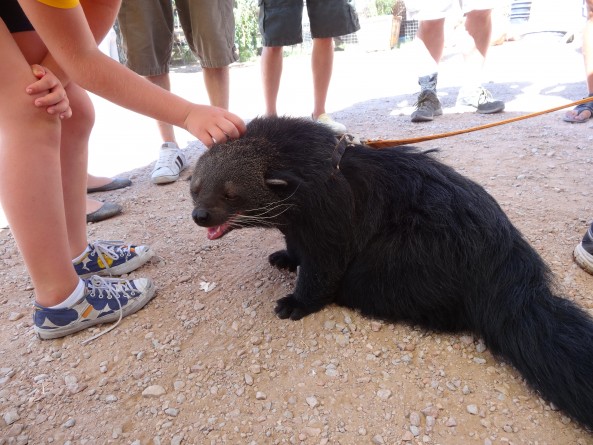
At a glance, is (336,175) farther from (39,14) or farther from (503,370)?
(39,14)

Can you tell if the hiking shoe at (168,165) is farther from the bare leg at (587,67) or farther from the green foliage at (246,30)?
the green foliage at (246,30)

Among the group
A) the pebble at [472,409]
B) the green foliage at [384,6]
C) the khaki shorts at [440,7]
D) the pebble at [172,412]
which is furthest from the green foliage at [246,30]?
the pebble at [472,409]

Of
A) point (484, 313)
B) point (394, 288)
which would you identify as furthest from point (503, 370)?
point (394, 288)

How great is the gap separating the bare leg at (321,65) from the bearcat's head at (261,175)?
306 cm

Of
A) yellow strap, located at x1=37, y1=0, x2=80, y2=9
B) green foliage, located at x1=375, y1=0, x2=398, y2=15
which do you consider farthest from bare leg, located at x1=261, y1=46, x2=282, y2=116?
green foliage, located at x1=375, y1=0, x2=398, y2=15

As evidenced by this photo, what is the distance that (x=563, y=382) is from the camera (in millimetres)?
1629

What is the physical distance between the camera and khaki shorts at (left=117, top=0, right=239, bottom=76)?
151 inches

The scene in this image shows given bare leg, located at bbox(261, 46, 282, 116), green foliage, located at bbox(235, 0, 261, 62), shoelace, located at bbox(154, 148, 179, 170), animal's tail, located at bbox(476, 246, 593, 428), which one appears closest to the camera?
animal's tail, located at bbox(476, 246, 593, 428)

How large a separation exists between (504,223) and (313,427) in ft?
4.38

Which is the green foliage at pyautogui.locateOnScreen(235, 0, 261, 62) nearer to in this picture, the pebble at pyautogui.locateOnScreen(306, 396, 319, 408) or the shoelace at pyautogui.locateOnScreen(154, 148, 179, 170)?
the shoelace at pyautogui.locateOnScreen(154, 148, 179, 170)

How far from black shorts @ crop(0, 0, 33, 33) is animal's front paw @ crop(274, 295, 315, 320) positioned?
1.83 m

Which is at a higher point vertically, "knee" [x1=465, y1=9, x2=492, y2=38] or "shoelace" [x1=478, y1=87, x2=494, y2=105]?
"knee" [x1=465, y1=9, x2=492, y2=38]

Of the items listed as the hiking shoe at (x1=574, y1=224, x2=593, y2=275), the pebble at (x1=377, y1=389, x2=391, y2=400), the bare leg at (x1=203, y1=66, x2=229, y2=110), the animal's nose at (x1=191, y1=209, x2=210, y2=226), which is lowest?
the pebble at (x1=377, y1=389, x2=391, y2=400)

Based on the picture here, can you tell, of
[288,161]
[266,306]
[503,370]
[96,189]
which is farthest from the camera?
[96,189]
